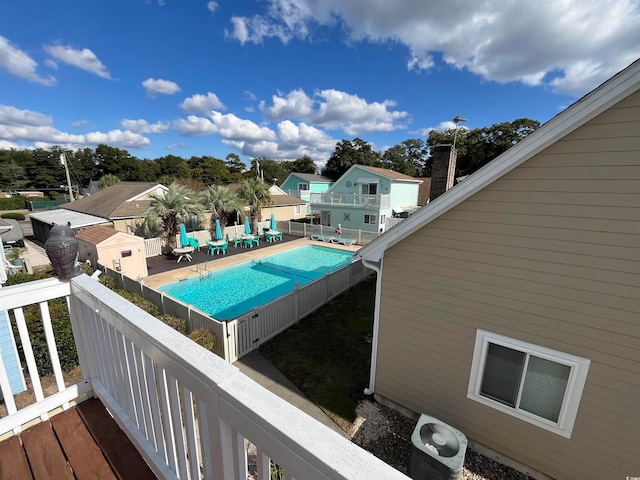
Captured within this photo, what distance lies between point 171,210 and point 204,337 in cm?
1350

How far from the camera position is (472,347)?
4941mm

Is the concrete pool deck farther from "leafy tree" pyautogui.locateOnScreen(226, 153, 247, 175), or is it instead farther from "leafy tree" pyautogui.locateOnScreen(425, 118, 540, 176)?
"leafy tree" pyautogui.locateOnScreen(226, 153, 247, 175)

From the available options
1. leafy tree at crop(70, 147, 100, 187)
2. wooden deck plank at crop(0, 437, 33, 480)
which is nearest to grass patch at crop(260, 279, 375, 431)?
wooden deck plank at crop(0, 437, 33, 480)

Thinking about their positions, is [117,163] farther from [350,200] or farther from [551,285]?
[551,285]

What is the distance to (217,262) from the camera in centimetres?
1777

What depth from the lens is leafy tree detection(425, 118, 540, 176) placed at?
4531cm

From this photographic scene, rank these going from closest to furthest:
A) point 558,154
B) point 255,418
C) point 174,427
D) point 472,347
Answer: point 255,418
point 174,427
point 558,154
point 472,347

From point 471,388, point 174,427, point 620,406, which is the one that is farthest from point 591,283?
point 174,427

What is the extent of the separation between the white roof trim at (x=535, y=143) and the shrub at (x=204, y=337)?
537cm

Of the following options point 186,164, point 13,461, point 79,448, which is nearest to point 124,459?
Result: point 79,448

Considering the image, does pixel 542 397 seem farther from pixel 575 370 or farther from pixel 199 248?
pixel 199 248

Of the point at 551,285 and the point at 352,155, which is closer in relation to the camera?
the point at 551,285

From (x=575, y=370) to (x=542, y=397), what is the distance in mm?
725

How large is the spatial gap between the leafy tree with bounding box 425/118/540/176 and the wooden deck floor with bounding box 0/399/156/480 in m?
50.4
